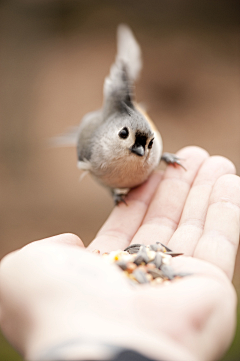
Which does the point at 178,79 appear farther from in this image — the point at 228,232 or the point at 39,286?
the point at 39,286

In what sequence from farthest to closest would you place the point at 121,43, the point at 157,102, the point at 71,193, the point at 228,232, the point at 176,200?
1. the point at 157,102
2. the point at 71,193
3. the point at 121,43
4. the point at 176,200
5. the point at 228,232

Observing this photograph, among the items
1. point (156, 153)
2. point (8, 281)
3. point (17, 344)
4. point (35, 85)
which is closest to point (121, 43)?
Answer: point (156, 153)

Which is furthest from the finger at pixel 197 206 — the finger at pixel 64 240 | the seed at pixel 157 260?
the finger at pixel 64 240

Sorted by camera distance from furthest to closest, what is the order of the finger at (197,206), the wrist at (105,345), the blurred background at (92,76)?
the blurred background at (92,76) → the finger at (197,206) → the wrist at (105,345)

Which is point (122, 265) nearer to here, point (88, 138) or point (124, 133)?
point (124, 133)

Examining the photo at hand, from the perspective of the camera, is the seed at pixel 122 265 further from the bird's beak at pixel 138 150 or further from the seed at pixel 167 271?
the bird's beak at pixel 138 150

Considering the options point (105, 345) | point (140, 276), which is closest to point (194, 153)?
point (140, 276)

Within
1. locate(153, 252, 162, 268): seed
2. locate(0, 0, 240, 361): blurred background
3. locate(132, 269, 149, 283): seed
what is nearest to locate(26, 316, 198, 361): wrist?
locate(132, 269, 149, 283): seed
